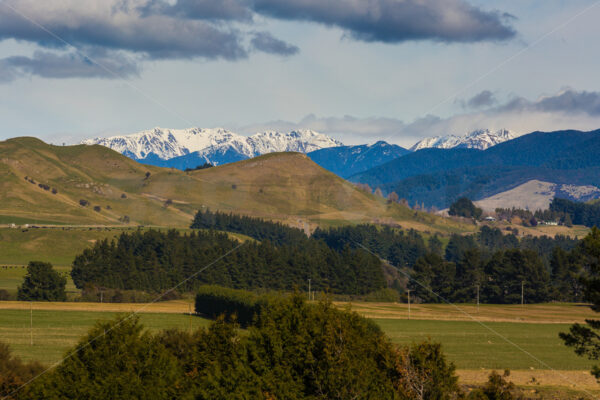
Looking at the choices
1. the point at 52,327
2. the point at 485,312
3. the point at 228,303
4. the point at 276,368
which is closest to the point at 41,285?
the point at 52,327

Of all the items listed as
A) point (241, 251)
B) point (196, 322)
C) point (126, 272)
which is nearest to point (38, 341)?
point (196, 322)

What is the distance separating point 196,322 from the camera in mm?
122812

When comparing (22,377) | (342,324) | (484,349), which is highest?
(342,324)

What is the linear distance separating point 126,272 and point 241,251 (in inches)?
1285

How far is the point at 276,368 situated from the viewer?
132ft

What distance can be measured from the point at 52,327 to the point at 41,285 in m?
42.0

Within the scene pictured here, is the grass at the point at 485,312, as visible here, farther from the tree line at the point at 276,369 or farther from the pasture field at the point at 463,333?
the tree line at the point at 276,369

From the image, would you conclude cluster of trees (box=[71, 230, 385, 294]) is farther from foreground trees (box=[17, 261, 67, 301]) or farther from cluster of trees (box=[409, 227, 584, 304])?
foreground trees (box=[17, 261, 67, 301])

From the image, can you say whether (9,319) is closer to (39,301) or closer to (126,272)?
(39,301)

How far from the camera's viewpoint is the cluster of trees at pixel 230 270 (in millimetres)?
177875

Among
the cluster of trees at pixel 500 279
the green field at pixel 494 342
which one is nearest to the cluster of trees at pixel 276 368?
the green field at pixel 494 342

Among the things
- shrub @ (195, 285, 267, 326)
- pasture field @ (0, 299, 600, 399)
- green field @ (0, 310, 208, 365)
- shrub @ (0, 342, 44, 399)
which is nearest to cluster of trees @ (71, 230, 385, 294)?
pasture field @ (0, 299, 600, 399)

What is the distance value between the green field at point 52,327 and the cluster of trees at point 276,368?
39242 millimetres

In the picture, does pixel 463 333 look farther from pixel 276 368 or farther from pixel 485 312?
pixel 276 368
